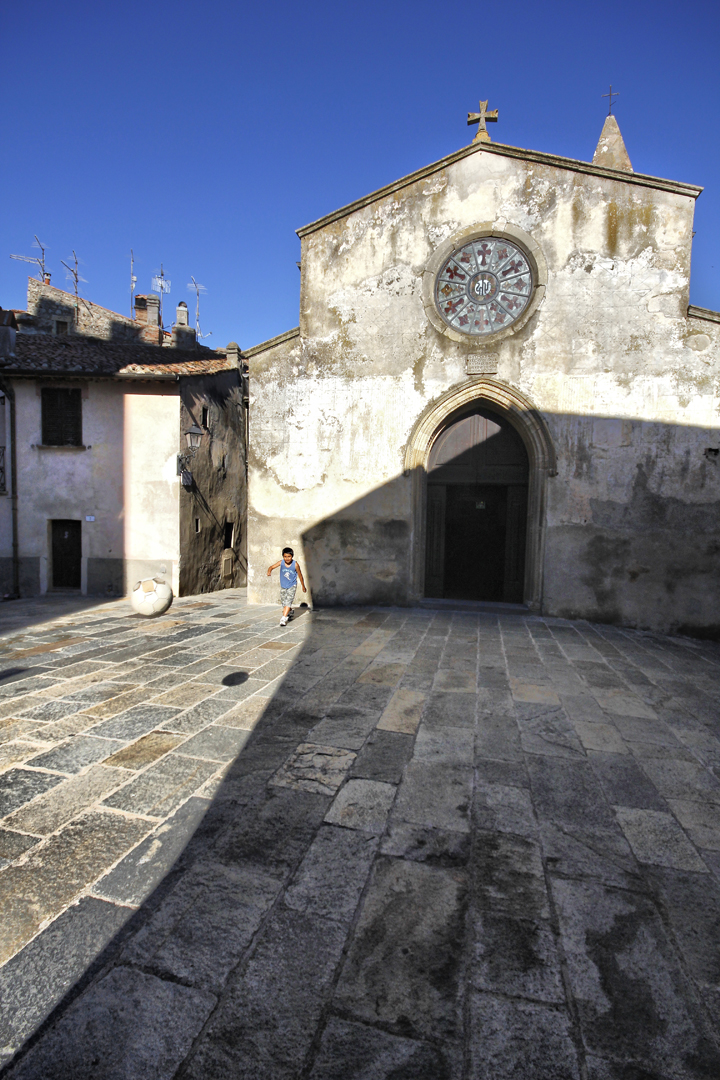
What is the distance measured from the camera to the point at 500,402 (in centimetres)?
862

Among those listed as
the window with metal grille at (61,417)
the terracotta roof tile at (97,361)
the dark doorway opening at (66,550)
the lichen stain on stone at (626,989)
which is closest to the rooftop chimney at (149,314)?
the terracotta roof tile at (97,361)

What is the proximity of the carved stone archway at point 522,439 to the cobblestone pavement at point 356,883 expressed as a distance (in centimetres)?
405

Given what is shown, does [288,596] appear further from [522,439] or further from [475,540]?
[522,439]

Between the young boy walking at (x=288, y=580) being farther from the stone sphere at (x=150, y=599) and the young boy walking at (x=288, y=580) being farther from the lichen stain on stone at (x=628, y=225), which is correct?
the lichen stain on stone at (x=628, y=225)

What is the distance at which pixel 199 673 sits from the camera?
527 centimetres

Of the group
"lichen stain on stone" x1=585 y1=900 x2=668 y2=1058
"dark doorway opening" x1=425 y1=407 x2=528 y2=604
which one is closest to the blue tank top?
"dark doorway opening" x1=425 y1=407 x2=528 y2=604

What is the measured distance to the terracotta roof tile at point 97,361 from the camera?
12461mm

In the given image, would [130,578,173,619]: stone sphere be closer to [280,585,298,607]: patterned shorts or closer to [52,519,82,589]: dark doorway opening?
[280,585,298,607]: patterned shorts

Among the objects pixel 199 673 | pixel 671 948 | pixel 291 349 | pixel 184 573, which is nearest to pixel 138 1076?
pixel 671 948

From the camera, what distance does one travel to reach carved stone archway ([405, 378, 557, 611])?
27.7ft

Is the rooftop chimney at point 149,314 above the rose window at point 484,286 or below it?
above

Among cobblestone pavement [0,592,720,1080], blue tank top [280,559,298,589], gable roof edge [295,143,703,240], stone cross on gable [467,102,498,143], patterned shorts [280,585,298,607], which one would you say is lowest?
cobblestone pavement [0,592,720,1080]

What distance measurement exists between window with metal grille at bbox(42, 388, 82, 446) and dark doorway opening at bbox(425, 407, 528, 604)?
29.7 ft

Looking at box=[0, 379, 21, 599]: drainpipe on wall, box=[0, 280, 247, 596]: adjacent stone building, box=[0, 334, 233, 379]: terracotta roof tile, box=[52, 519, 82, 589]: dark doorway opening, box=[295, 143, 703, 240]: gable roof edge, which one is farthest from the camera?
box=[52, 519, 82, 589]: dark doorway opening
